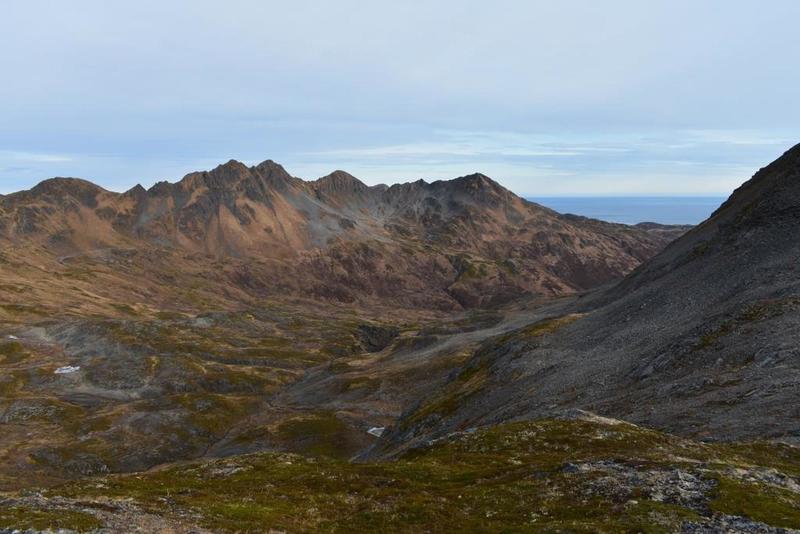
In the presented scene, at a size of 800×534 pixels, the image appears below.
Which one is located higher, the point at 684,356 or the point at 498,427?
the point at 684,356

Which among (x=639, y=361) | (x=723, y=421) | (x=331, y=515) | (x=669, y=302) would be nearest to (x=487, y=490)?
(x=331, y=515)

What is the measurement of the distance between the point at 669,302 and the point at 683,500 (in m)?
84.0

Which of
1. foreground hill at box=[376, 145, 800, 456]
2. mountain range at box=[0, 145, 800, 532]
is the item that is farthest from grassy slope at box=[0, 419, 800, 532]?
foreground hill at box=[376, 145, 800, 456]

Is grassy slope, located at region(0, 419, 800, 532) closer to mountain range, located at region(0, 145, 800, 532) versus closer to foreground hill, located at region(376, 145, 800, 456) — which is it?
mountain range, located at region(0, 145, 800, 532)

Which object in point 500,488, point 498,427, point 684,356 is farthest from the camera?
point 684,356

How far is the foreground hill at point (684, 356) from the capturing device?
56.0 m

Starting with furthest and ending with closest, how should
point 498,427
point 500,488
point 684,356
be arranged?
point 684,356 → point 498,427 → point 500,488

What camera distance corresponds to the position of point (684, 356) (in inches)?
2918

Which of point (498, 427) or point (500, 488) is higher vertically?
point (500, 488)

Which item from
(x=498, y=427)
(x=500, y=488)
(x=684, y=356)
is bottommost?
(x=498, y=427)

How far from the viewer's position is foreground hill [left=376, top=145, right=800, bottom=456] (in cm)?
5603

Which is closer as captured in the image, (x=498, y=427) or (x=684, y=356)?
(x=498, y=427)

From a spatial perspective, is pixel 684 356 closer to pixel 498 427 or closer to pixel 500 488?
pixel 498 427

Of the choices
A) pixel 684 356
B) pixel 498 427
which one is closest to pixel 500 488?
pixel 498 427
